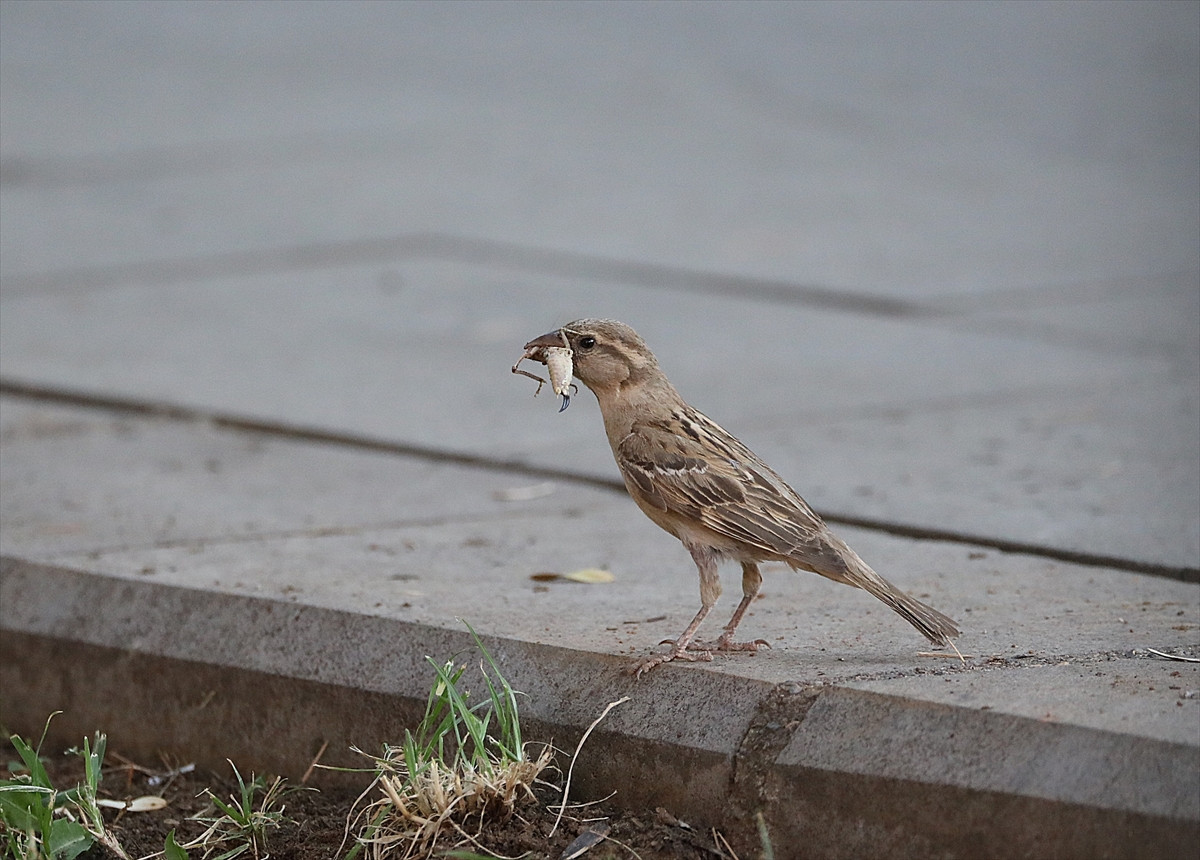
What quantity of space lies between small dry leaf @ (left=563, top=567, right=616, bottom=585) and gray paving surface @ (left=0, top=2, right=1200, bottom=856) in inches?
1.9

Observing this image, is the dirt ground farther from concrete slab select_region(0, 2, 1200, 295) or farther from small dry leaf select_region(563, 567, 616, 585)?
concrete slab select_region(0, 2, 1200, 295)

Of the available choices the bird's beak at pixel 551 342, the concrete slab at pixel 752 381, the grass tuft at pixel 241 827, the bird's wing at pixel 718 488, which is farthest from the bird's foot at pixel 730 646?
the concrete slab at pixel 752 381

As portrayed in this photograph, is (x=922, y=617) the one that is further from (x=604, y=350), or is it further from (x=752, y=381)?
(x=752, y=381)

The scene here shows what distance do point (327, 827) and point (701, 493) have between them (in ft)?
3.88

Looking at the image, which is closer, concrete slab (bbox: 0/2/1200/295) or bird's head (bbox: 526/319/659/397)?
bird's head (bbox: 526/319/659/397)

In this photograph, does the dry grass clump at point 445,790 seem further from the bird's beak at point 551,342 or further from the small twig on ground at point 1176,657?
the small twig on ground at point 1176,657

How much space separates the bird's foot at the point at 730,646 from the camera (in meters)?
4.14

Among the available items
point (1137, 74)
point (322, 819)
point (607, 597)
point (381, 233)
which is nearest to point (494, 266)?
point (381, 233)

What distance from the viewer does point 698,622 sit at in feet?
13.5

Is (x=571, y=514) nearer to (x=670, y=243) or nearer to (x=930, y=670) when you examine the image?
(x=930, y=670)

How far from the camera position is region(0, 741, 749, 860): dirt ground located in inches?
145

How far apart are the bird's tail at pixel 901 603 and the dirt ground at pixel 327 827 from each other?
0.69 metres

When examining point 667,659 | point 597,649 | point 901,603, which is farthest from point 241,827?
point 901,603

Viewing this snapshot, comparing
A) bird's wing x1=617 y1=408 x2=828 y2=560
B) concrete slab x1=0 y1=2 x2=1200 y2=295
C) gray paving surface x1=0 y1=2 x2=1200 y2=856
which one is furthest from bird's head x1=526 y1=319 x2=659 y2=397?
concrete slab x1=0 y1=2 x2=1200 y2=295
